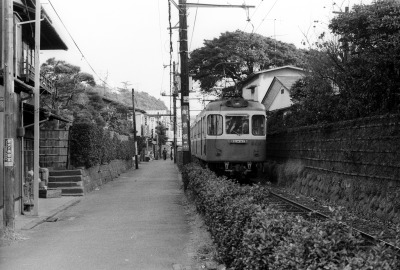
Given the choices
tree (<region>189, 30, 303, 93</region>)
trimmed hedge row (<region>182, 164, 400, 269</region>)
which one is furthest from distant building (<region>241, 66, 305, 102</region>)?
trimmed hedge row (<region>182, 164, 400, 269</region>)

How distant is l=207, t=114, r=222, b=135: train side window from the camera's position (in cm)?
1858

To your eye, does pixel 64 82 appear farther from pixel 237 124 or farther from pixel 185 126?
pixel 237 124

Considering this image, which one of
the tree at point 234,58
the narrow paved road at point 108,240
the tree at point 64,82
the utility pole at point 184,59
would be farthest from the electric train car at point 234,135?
the tree at point 234,58

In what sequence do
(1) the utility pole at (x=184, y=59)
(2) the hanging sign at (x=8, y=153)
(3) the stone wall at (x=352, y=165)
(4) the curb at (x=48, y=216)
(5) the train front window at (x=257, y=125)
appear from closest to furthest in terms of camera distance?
(2) the hanging sign at (x=8, y=153) < (3) the stone wall at (x=352, y=165) < (4) the curb at (x=48, y=216) < (1) the utility pole at (x=184, y=59) < (5) the train front window at (x=257, y=125)

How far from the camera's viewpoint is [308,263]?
12.1ft

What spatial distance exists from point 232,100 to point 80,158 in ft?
23.3

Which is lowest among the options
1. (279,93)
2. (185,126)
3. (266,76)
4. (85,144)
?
(85,144)

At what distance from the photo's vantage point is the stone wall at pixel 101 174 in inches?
821

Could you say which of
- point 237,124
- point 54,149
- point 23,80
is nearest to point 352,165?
point 237,124

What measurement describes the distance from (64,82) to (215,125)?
48.3 ft

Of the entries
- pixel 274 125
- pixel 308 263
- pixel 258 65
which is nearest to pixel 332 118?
pixel 274 125

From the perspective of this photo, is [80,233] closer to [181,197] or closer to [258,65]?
[181,197]

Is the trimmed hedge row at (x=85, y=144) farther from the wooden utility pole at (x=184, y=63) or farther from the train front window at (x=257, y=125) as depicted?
the train front window at (x=257, y=125)

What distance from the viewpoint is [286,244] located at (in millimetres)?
4148
